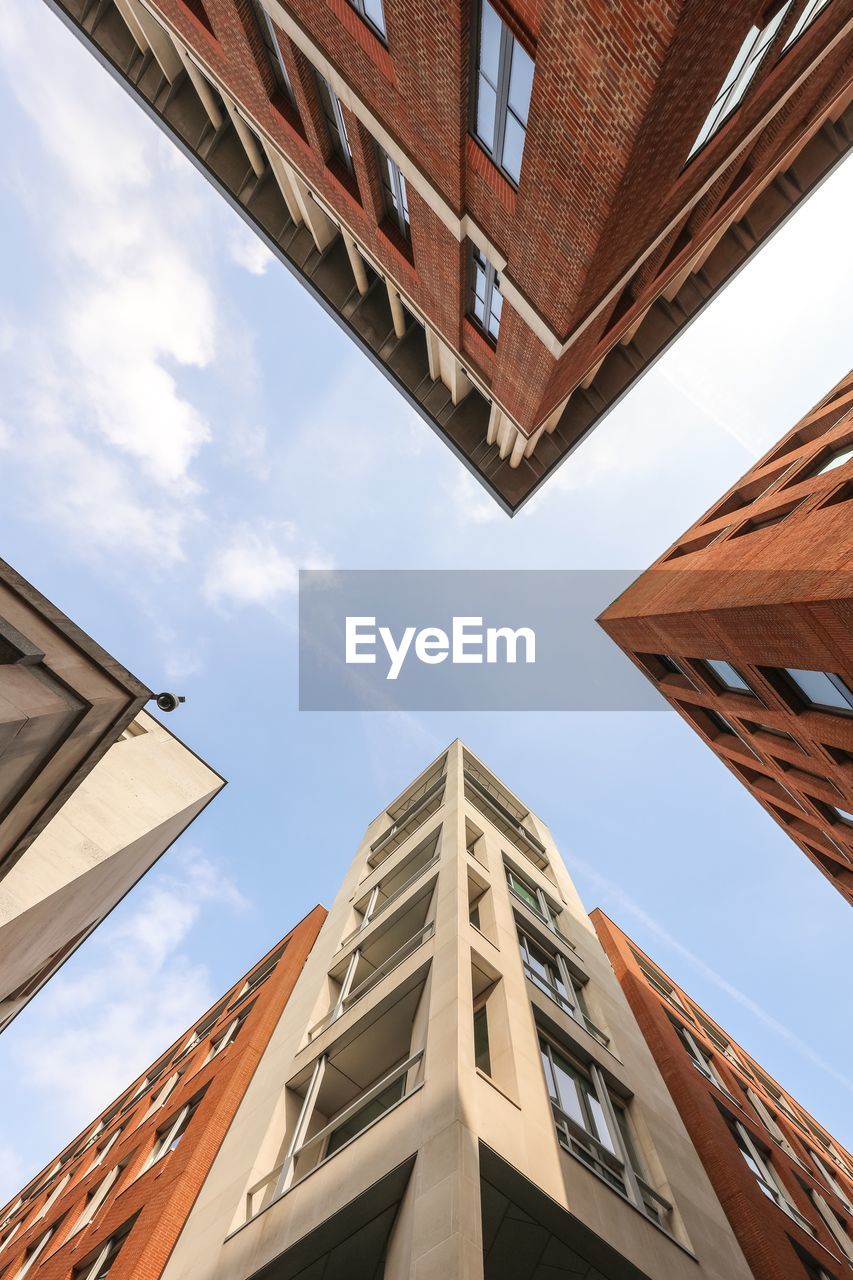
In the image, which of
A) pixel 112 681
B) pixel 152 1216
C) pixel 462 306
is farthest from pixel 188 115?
pixel 152 1216

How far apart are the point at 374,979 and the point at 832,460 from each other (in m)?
17.9

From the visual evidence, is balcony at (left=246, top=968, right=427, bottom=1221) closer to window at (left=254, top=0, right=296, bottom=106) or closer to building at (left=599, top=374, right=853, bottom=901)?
building at (left=599, top=374, right=853, bottom=901)

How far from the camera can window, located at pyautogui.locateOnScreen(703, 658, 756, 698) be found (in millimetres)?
18672

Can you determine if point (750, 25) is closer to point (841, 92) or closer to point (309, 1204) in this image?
point (841, 92)

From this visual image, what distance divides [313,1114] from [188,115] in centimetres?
2483

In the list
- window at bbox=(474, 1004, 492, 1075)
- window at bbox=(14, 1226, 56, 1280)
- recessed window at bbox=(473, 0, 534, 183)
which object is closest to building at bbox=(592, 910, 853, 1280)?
window at bbox=(474, 1004, 492, 1075)

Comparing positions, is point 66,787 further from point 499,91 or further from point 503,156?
point 499,91

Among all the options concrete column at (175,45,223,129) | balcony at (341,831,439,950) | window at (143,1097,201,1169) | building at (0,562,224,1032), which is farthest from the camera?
balcony at (341,831,439,950)

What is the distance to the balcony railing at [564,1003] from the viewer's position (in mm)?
14680

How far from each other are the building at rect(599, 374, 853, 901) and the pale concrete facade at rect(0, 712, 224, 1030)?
14.7 meters

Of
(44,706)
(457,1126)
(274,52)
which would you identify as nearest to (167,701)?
(44,706)

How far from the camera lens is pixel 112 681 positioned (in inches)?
369

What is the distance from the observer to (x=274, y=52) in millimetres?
13445

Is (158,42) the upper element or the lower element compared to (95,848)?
upper
